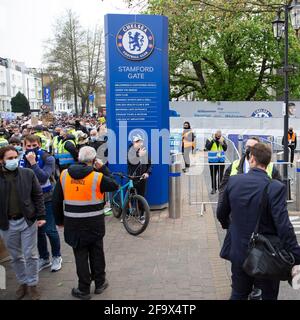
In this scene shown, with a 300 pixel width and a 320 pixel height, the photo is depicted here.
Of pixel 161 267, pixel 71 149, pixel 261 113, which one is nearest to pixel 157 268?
pixel 161 267

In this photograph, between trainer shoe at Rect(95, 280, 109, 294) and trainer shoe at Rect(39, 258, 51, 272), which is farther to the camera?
trainer shoe at Rect(39, 258, 51, 272)

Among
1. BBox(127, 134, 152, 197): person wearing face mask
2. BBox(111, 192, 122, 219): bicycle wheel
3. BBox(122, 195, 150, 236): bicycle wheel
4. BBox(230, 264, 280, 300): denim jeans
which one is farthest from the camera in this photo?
BBox(111, 192, 122, 219): bicycle wheel

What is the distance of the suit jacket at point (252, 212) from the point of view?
3366 millimetres

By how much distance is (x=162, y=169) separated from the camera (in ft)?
28.6

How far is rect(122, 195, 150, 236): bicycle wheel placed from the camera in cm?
725

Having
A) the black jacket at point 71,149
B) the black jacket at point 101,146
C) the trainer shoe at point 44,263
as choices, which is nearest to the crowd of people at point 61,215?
the trainer shoe at point 44,263

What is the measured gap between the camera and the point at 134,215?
747 centimetres

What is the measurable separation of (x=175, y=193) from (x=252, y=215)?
4857mm

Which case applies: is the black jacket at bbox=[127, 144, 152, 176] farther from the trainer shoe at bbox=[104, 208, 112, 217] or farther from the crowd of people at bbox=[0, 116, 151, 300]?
the crowd of people at bbox=[0, 116, 151, 300]

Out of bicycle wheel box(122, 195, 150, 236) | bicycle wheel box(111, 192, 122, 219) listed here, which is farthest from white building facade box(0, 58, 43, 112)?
bicycle wheel box(122, 195, 150, 236)

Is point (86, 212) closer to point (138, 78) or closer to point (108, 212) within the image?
point (108, 212)

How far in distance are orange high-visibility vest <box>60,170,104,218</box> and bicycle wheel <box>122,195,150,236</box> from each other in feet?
8.40

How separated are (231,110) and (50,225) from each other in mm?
18339

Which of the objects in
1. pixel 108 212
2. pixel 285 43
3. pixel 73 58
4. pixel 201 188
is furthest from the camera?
pixel 73 58
